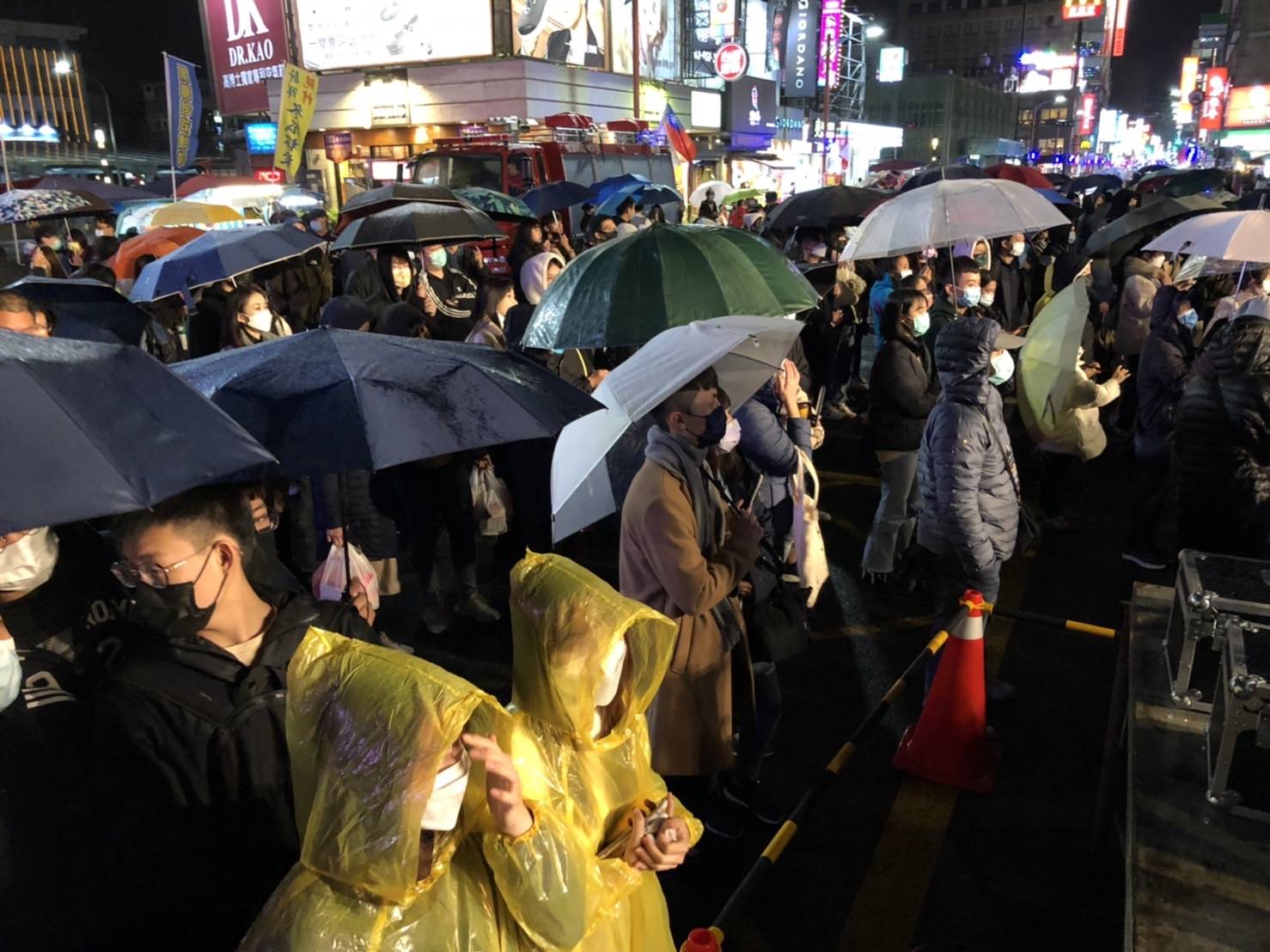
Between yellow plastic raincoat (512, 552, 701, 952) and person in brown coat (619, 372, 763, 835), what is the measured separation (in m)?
0.99

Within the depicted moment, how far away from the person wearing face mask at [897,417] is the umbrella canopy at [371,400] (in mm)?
3181

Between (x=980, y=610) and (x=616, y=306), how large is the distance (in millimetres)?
2144

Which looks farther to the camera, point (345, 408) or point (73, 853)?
point (345, 408)

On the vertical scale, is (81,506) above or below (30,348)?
below

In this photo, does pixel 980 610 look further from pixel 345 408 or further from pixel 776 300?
pixel 345 408

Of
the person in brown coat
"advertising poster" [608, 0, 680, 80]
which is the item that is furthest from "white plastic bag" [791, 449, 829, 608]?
"advertising poster" [608, 0, 680, 80]

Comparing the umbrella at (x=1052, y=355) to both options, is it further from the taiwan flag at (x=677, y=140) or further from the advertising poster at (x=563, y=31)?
the advertising poster at (x=563, y=31)

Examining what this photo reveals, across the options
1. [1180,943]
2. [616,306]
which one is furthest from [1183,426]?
[1180,943]

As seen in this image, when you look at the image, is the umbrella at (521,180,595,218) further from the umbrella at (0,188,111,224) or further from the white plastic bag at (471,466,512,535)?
the white plastic bag at (471,466,512,535)

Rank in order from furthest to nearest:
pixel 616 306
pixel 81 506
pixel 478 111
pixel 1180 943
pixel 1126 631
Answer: pixel 478 111 < pixel 616 306 < pixel 1126 631 < pixel 1180 943 < pixel 81 506

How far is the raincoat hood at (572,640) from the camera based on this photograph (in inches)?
73.0

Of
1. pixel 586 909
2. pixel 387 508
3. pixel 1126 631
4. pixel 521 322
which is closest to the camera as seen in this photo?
pixel 586 909

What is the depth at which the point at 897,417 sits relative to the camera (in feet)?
18.6

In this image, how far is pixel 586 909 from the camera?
173 cm
